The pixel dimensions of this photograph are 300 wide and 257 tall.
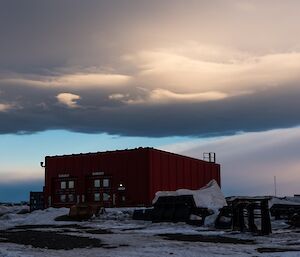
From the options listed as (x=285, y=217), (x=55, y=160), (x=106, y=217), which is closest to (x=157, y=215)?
(x=106, y=217)

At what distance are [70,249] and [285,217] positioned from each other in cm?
1863

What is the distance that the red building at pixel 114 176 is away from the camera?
4394cm

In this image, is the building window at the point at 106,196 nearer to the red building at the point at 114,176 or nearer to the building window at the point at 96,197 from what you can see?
the red building at the point at 114,176

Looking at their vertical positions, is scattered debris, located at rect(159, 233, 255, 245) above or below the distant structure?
below

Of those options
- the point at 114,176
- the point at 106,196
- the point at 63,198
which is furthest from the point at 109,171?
the point at 63,198

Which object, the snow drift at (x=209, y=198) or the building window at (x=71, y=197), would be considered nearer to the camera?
the snow drift at (x=209, y=198)

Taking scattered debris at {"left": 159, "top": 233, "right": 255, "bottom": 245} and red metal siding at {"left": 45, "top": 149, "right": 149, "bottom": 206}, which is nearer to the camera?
scattered debris at {"left": 159, "top": 233, "right": 255, "bottom": 245}

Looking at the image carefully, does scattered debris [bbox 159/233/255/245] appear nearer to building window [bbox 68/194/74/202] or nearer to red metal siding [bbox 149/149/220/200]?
red metal siding [bbox 149/149/220/200]

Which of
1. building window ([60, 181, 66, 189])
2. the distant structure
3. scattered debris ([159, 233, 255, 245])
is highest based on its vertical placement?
building window ([60, 181, 66, 189])

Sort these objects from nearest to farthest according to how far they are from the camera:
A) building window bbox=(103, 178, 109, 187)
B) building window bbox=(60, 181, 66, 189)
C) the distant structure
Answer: building window bbox=(103, 178, 109, 187) < building window bbox=(60, 181, 66, 189) < the distant structure

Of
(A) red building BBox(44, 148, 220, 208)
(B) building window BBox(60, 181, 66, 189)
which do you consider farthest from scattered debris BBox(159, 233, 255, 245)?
(B) building window BBox(60, 181, 66, 189)

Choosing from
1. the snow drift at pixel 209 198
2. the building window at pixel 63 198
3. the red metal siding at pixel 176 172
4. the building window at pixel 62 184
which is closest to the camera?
the snow drift at pixel 209 198

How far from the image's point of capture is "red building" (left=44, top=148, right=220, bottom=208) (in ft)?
144

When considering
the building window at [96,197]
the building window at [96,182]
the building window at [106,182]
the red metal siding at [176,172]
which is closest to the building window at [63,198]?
the building window at [96,197]
